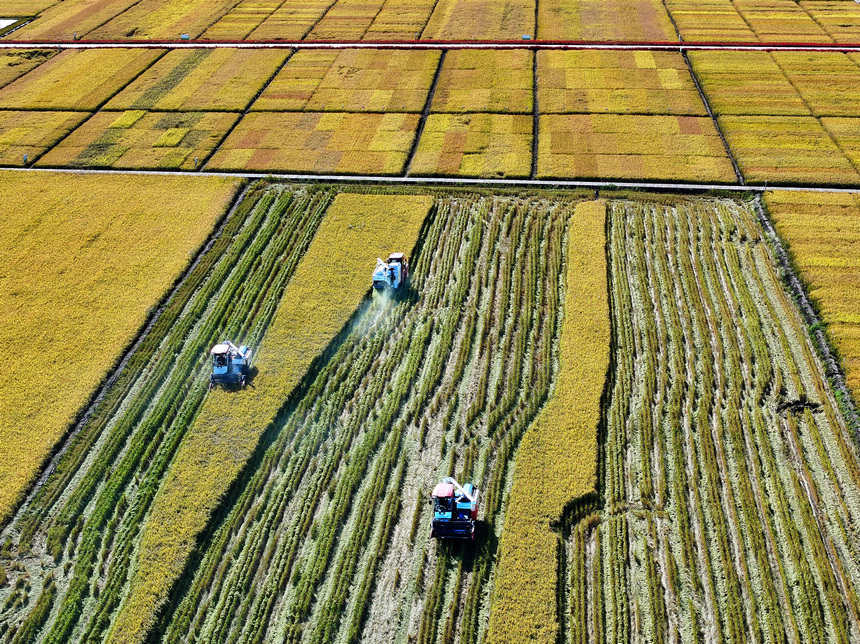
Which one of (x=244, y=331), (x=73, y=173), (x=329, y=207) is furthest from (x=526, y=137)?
(x=73, y=173)

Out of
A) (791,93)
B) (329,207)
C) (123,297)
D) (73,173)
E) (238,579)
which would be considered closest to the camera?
(238,579)

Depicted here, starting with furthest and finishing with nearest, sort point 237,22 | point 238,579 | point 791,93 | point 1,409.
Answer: point 237,22 < point 791,93 < point 1,409 < point 238,579

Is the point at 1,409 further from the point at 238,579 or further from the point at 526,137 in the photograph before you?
the point at 526,137

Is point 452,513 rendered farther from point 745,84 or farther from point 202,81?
point 202,81

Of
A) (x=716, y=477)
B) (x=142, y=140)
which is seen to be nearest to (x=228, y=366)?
(x=716, y=477)

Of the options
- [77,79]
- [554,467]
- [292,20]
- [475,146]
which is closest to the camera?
[554,467]
